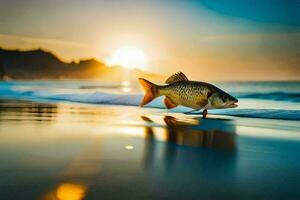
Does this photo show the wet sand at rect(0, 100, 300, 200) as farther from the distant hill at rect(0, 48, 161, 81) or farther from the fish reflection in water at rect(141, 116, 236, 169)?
the distant hill at rect(0, 48, 161, 81)

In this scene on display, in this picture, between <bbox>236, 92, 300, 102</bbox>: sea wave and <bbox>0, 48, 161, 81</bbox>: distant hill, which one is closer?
<bbox>236, 92, 300, 102</bbox>: sea wave

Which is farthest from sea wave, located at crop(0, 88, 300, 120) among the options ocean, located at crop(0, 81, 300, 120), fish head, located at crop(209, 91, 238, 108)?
fish head, located at crop(209, 91, 238, 108)

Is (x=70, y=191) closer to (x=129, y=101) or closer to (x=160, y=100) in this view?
(x=160, y=100)

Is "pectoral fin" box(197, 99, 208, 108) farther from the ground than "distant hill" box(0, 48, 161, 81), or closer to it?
closer to it

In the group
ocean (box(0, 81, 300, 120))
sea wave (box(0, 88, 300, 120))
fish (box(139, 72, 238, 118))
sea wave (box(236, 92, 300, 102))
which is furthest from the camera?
sea wave (box(236, 92, 300, 102))

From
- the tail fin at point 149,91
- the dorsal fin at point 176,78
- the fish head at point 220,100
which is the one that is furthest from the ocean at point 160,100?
the tail fin at point 149,91

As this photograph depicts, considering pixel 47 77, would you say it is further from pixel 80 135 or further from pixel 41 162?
pixel 41 162

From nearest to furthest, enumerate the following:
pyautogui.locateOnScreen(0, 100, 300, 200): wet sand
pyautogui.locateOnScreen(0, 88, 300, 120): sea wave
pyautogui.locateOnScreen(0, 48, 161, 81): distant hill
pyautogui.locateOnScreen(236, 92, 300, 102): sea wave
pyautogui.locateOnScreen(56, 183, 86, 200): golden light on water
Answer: pyautogui.locateOnScreen(56, 183, 86, 200): golden light on water, pyautogui.locateOnScreen(0, 100, 300, 200): wet sand, pyautogui.locateOnScreen(0, 88, 300, 120): sea wave, pyautogui.locateOnScreen(236, 92, 300, 102): sea wave, pyautogui.locateOnScreen(0, 48, 161, 81): distant hill
